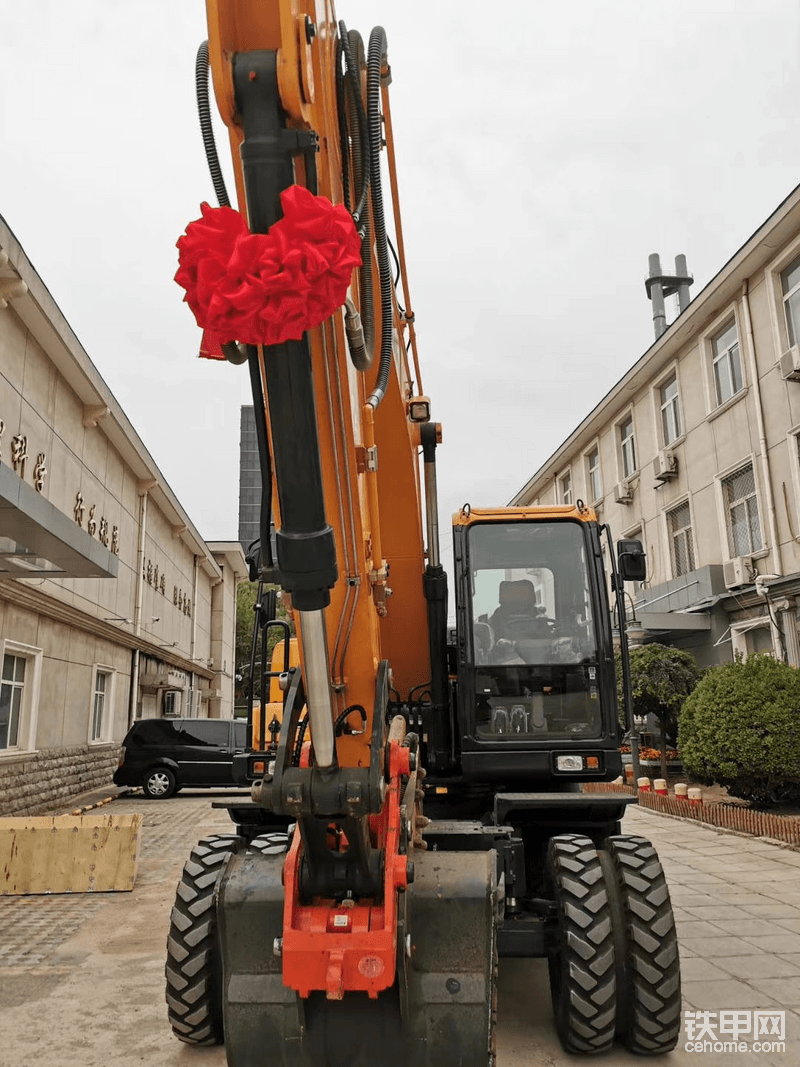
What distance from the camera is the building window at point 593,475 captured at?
86.8ft

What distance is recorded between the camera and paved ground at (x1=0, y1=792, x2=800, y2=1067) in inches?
177

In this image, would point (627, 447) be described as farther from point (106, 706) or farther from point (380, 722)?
point (380, 722)

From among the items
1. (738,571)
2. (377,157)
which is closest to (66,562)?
(377,157)

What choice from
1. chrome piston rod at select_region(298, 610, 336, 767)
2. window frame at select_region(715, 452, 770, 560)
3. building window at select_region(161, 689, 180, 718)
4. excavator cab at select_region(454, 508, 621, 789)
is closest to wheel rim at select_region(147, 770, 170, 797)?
building window at select_region(161, 689, 180, 718)

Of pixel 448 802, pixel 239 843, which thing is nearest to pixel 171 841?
pixel 448 802

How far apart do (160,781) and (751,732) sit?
1157 centimetres

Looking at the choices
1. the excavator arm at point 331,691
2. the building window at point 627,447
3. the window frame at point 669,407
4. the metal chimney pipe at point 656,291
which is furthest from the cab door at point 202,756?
the metal chimney pipe at point 656,291

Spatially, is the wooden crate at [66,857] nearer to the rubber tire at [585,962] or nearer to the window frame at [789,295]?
the rubber tire at [585,962]

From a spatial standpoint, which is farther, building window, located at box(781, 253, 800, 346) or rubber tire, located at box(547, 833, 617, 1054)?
building window, located at box(781, 253, 800, 346)

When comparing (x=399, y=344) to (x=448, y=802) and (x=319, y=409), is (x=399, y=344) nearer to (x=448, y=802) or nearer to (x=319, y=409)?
(x=319, y=409)

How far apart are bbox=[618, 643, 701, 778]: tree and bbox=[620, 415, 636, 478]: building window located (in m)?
7.70

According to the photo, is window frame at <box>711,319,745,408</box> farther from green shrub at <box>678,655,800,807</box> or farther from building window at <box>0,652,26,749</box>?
building window at <box>0,652,26,749</box>

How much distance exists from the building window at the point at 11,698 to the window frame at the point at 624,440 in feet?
52.5

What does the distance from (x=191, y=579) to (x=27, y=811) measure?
17.0m
